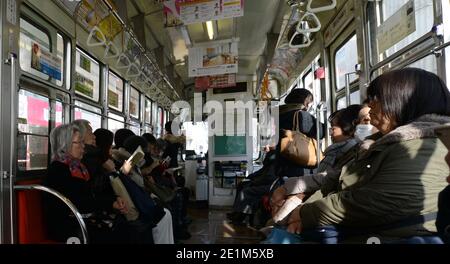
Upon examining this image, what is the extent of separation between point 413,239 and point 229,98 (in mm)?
4565

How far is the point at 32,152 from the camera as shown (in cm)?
209

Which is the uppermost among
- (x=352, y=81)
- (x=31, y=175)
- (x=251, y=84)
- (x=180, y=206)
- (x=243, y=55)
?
(x=243, y=55)

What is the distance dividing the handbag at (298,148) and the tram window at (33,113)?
5.49 feet

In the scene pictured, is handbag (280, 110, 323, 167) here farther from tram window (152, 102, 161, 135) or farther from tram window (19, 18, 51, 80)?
tram window (152, 102, 161, 135)

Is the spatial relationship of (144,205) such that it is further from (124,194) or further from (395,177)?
(395,177)

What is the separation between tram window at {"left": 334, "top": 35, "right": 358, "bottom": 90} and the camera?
9.61ft

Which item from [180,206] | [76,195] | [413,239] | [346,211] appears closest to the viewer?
[413,239]

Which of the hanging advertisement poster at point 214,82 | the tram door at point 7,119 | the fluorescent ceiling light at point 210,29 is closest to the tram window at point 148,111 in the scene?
the hanging advertisement poster at point 214,82

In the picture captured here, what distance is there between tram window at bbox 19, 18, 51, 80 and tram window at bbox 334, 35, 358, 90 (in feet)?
8.24

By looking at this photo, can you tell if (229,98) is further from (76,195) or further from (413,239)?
(413,239)

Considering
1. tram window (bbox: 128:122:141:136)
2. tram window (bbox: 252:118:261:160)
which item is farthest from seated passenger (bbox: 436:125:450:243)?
tram window (bbox: 252:118:261:160)

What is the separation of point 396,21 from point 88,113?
2.58 m

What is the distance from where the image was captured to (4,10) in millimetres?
1570

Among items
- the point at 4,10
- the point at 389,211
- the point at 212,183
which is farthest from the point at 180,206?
the point at 389,211
